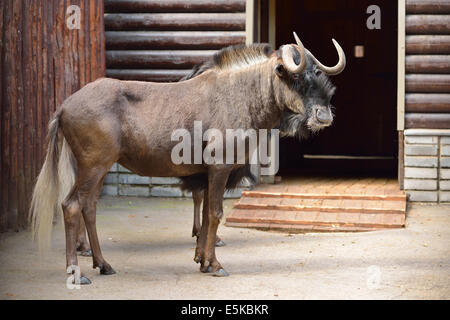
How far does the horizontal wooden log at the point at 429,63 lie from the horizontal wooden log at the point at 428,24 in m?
0.37

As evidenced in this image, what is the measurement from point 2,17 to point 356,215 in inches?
194

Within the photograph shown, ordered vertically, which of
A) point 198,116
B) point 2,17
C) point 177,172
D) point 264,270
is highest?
point 2,17

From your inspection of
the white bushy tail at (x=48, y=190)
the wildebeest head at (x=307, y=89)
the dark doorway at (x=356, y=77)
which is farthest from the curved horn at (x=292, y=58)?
the dark doorway at (x=356, y=77)

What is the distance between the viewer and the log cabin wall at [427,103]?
9594 mm

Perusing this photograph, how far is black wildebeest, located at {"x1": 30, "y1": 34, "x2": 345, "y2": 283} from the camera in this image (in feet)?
18.4

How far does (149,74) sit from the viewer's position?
1034cm

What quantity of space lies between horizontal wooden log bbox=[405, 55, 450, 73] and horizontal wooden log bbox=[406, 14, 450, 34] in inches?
14.4

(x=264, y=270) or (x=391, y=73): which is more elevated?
(x=391, y=73)

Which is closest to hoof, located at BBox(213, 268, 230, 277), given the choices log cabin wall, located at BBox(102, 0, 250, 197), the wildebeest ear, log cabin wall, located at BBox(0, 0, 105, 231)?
the wildebeest ear

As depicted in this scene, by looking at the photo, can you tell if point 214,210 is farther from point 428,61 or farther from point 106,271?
point 428,61

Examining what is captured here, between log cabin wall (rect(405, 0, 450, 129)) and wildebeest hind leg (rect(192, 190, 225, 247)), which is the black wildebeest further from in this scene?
log cabin wall (rect(405, 0, 450, 129))

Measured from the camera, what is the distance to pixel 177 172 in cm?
600
